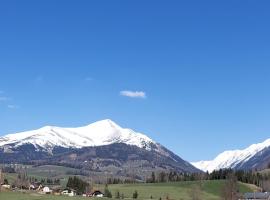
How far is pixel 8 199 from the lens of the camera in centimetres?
14800

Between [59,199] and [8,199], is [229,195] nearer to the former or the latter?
[59,199]

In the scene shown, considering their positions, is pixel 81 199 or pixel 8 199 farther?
pixel 81 199

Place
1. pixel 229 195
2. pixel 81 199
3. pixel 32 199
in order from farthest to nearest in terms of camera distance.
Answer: pixel 229 195
pixel 81 199
pixel 32 199

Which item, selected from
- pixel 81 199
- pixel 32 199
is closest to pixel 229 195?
pixel 81 199

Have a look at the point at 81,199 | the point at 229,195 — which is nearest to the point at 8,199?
the point at 81,199

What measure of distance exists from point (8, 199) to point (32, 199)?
255 inches

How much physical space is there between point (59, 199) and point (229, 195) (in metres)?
62.6

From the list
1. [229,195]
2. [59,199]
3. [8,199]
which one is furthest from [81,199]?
[229,195]

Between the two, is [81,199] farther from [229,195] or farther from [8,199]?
[229,195]

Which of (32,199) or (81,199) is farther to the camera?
(81,199)

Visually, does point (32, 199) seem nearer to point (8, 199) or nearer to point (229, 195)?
point (8, 199)

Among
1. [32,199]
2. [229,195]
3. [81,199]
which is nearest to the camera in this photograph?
[32,199]

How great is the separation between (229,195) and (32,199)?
71486mm

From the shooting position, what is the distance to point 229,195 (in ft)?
629
